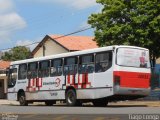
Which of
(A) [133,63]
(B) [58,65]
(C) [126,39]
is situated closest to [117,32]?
(C) [126,39]

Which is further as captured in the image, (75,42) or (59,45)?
(75,42)

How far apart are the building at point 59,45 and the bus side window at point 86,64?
3213cm

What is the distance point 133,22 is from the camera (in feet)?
137

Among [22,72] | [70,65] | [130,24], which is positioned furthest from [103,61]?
[130,24]

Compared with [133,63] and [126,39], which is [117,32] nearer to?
[126,39]

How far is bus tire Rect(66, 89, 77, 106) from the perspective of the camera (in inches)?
1086

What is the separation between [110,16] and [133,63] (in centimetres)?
1894

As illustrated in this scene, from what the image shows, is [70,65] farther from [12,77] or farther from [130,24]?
[130,24]

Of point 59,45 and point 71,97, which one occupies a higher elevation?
point 59,45

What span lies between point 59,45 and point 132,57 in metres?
36.5

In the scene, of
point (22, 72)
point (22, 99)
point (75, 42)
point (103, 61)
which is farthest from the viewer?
point (75, 42)

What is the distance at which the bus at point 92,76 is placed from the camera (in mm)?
25047

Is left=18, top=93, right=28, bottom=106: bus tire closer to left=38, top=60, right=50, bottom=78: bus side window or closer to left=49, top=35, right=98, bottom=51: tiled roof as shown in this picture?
left=38, top=60, right=50, bottom=78: bus side window

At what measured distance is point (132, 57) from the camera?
2553cm
